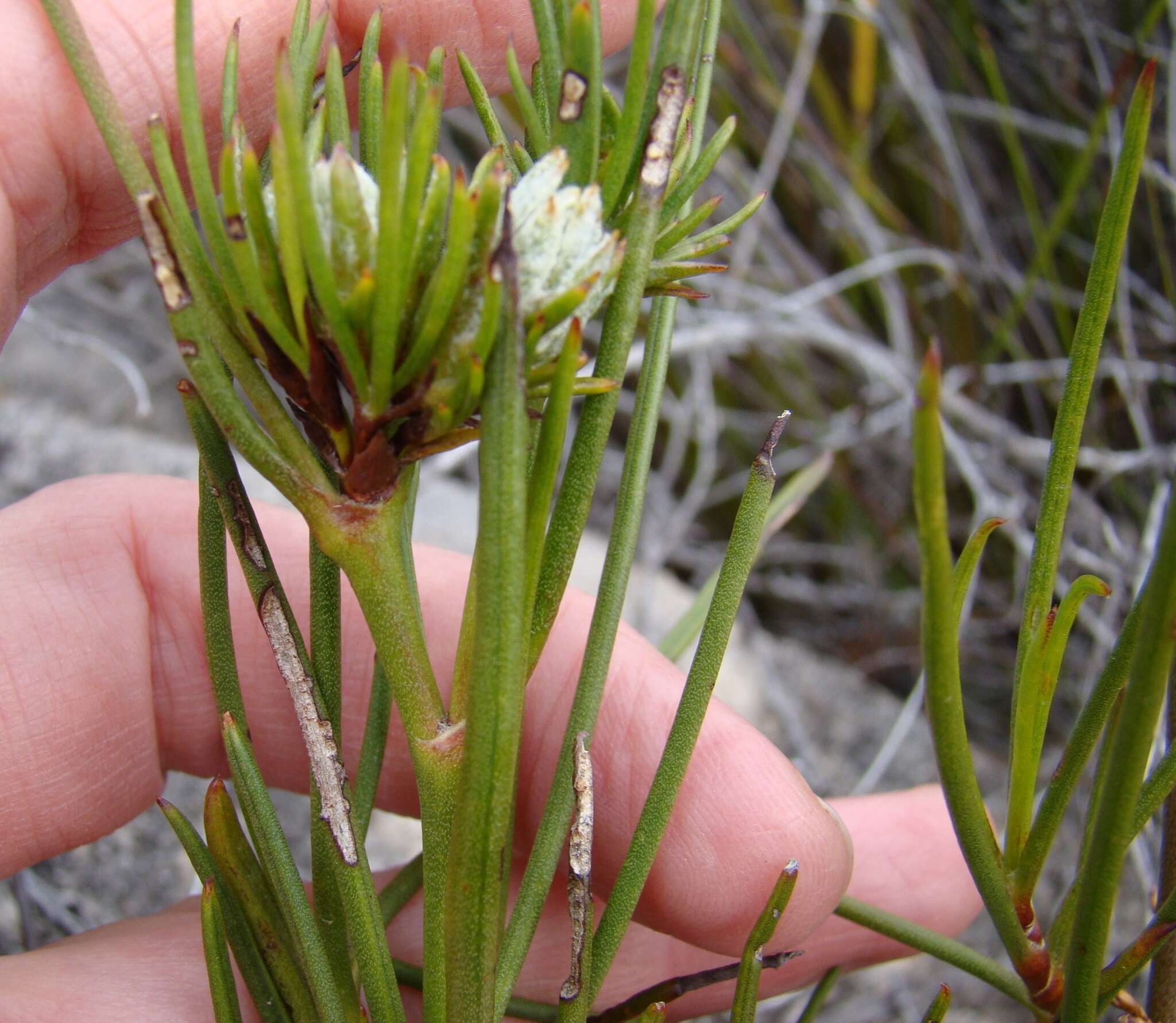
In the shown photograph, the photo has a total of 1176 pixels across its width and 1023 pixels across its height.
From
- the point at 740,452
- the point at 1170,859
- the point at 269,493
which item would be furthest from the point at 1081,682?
the point at 269,493

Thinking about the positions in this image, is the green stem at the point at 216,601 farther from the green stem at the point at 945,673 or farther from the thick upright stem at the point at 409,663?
the green stem at the point at 945,673

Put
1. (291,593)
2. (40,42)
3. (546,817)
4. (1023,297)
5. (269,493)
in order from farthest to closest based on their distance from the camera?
(269,493) < (1023,297) < (291,593) < (40,42) < (546,817)

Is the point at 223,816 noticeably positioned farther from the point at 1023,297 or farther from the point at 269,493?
the point at 1023,297

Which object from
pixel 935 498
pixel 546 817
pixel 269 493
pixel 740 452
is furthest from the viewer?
pixel 740 452

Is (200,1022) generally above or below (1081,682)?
above

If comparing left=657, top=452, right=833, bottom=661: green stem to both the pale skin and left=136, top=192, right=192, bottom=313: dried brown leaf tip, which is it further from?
left=136, top=192, right=192, bottom=313: dried brown leaf tip

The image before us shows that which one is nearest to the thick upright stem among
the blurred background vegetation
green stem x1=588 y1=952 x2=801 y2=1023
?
green stem x1=588 y1=952 x2=801 y2=1023
